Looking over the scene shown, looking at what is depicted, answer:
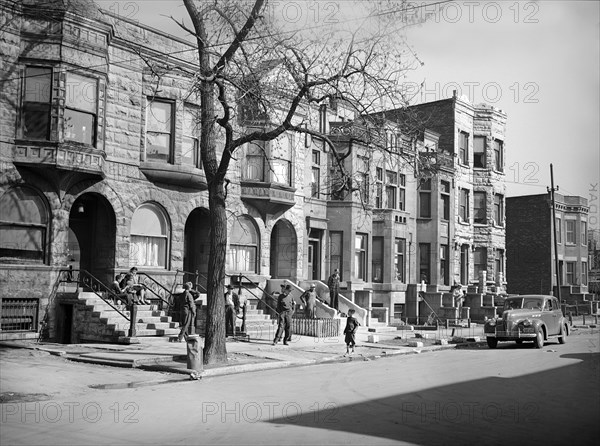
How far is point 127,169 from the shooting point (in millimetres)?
23875

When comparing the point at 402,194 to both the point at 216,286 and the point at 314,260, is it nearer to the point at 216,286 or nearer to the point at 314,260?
the point at 314,260

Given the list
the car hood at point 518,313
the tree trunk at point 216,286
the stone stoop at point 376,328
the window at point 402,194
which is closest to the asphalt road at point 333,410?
the tree trunk at point 216,286

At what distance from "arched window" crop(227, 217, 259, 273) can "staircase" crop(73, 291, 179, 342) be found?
6.54m

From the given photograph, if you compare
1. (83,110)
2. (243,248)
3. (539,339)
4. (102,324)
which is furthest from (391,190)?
(102,324)

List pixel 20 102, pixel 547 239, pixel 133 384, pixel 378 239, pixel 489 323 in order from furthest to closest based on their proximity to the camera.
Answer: pixel 547 239, pixel 378 239, pixel 489 323, pixel 20 102, pixel 133 384

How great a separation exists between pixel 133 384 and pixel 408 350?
11.2 metres

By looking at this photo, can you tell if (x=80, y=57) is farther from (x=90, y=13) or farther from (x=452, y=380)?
(x=452, y=380)

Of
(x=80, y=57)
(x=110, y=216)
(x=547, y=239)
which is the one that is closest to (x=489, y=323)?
(x=110, y=216)

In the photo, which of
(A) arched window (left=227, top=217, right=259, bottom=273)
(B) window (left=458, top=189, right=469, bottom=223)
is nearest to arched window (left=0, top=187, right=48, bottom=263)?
(A) arched window (left=227, top=217, right=259, bottom=273)

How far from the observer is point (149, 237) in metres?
24.8

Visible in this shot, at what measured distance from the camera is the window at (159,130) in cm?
2483

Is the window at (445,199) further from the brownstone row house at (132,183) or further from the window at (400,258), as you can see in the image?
the brownstone row house at (132,183)

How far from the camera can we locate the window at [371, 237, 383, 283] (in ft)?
120

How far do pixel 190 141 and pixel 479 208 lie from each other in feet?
85.9
